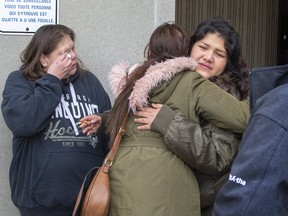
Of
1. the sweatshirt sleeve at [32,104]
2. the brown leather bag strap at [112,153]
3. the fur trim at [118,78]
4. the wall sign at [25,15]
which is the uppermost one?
the wall sign at [25,15]

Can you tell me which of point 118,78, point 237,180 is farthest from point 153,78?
point 237,180

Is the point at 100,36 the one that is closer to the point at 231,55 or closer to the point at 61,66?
the point at 61,66

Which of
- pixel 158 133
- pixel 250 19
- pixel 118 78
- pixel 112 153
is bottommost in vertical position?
pixel 112 153

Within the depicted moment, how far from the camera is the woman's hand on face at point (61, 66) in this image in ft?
8.45

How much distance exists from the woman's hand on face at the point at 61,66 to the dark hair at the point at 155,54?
1.59 feet

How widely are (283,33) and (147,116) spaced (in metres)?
4.58

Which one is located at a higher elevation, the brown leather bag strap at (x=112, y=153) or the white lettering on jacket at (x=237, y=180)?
the white lettering on jacket at (x=237, y=180)

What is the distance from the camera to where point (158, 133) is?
2.16 m

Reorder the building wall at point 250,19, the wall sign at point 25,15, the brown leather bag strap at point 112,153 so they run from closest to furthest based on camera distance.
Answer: the brown leather bag strap at point 112,153, the wall sign at point 25,15, the building wall at point 250,19

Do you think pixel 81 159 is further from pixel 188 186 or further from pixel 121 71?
pixel 188 186

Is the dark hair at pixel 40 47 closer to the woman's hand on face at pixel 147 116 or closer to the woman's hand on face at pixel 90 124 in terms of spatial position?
the woman's hand on face at pixel 90 124

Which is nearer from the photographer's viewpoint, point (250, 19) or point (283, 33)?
point (250, 19)

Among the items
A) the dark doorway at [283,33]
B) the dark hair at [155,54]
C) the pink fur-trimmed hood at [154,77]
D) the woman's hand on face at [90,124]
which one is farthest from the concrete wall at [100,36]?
the dark doorway at [283,33]

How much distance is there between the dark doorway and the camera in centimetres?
620
